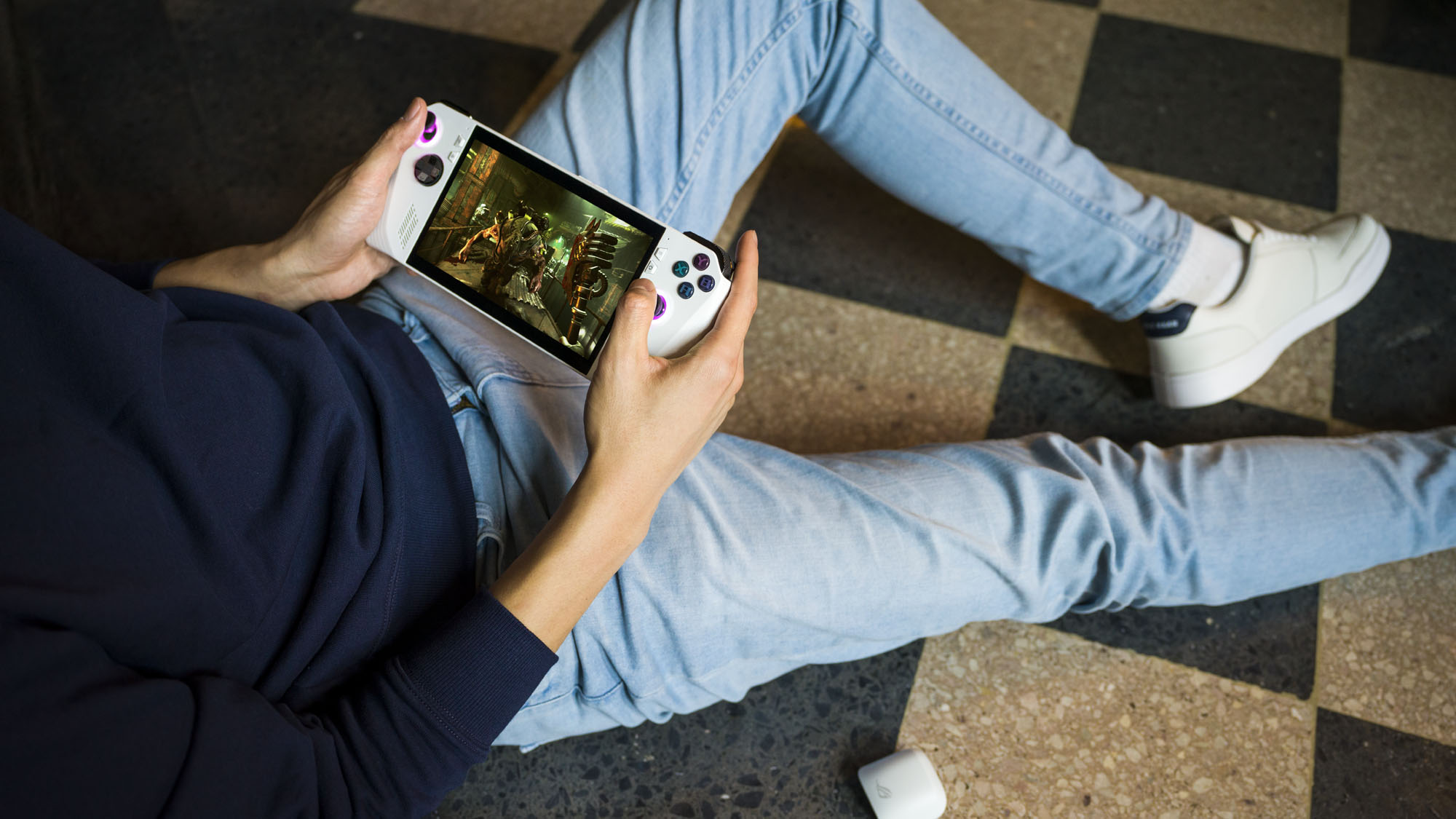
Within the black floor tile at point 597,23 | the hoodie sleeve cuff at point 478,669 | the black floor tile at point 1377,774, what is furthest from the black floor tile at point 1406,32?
the hoodie sleeve cuff at point 478,669

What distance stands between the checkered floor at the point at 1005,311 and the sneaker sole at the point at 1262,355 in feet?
0.19

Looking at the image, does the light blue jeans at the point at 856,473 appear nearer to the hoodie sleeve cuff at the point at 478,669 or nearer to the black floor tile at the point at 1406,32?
the hoodie sleeve cuff at the point at 478,669

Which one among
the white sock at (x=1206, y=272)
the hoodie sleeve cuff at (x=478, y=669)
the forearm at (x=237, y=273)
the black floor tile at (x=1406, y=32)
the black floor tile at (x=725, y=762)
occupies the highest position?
the black floor tile at (x=1406, y=32)

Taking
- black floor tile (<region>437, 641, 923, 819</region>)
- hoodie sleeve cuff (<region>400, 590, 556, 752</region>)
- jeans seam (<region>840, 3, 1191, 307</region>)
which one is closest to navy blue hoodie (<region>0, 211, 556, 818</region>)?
hoodie sleeve cuff (<region>400, 590, 556, 752</region>)

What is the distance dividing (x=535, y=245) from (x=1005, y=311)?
67 centimetres

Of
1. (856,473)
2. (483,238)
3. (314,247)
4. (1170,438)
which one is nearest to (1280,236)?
(1170,438)

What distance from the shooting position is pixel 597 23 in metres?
1.54

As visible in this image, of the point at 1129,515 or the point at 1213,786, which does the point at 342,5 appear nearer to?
the point at 1129,515

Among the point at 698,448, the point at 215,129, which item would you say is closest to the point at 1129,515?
the point at 698,448

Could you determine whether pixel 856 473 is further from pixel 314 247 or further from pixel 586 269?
pixel 314 247

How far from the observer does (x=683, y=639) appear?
27.1 inches

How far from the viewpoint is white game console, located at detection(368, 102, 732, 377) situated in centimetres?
72

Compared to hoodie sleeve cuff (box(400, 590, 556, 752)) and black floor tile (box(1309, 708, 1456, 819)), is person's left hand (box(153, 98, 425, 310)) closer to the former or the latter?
hoodie sleeve cuff (box(400, 590, 556, 752))

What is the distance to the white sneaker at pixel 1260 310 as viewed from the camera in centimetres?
99
